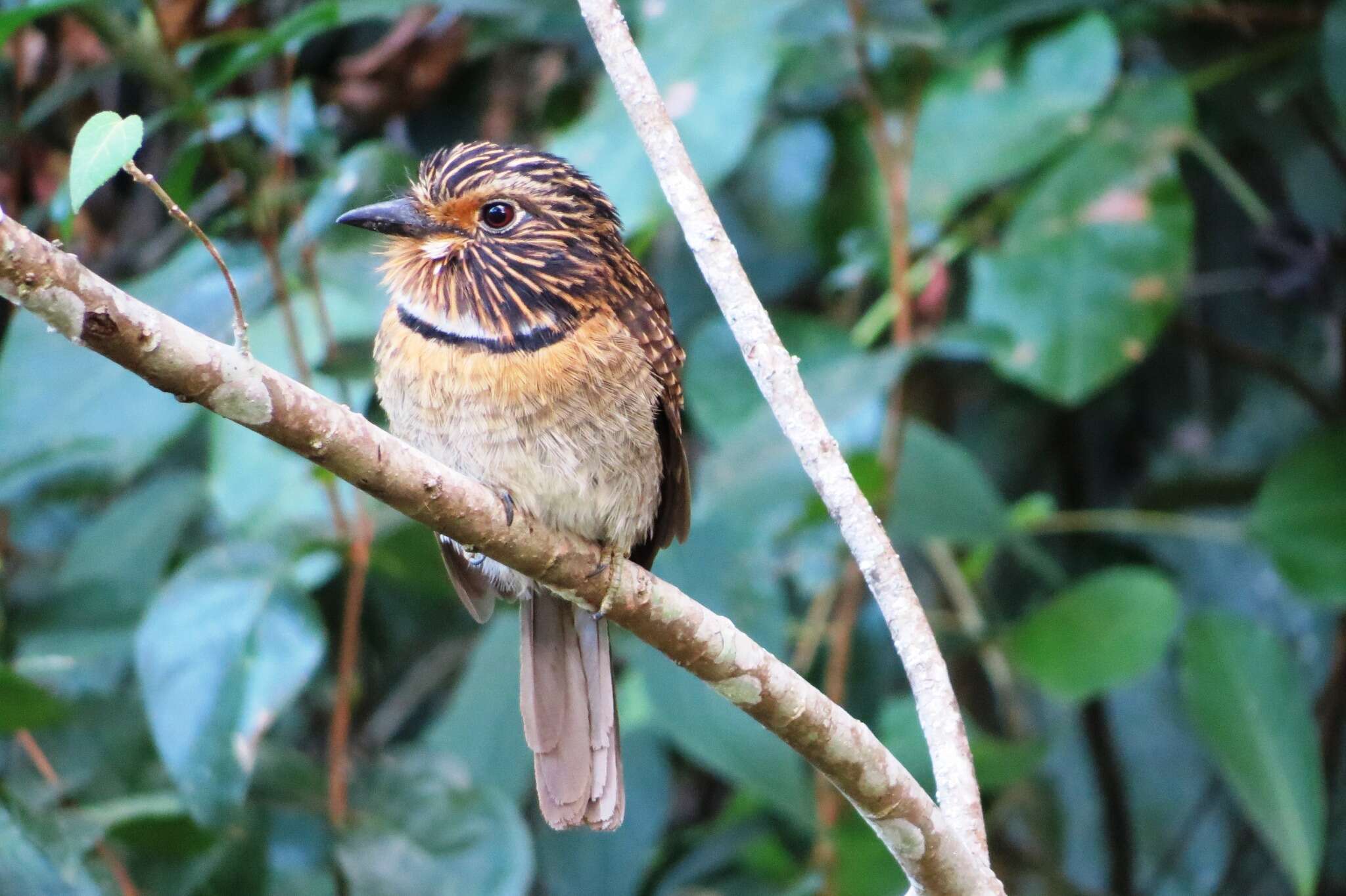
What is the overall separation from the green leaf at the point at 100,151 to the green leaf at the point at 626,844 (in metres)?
1.90

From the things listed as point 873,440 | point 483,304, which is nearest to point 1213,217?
point 873,440

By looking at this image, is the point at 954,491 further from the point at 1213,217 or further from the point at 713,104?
the point at 1213,217

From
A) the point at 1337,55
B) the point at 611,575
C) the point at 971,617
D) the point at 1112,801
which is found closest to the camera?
the point at 611,575

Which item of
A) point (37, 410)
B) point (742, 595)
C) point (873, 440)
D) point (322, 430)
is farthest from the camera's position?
point (873, 440)

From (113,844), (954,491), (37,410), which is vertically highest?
(37,410)

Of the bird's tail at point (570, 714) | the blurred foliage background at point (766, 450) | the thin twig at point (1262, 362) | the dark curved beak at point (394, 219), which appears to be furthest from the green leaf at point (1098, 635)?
the dark curved beak at point (394, 219)

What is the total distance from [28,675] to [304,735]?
1179mm

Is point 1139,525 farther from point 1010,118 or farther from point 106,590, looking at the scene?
point 106,590

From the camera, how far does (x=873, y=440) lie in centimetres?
300

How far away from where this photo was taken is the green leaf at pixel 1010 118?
266cm

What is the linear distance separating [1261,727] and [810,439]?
1.46m

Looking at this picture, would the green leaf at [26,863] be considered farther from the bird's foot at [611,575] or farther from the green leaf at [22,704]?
the bird's foot at [611,575]

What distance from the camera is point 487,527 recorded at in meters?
1.47

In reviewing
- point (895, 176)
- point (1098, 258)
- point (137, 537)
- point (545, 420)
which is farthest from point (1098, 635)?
point (137, 537)
